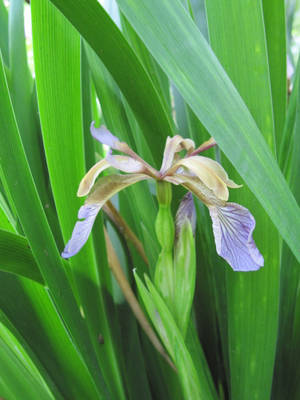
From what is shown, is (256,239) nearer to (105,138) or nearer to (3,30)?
(105,138)

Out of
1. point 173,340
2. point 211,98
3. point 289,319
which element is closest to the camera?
point 211,98

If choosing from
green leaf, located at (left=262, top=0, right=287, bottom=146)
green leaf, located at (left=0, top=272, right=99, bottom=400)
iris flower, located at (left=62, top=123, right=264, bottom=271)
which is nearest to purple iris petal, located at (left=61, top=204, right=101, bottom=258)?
iris flower, located at (left=62, top=123, right=264, bottom=271)

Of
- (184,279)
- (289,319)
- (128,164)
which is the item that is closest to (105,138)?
(128,164)

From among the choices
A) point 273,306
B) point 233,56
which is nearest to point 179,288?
point 273,306

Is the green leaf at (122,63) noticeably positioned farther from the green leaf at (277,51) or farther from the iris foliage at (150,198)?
the green leaf at (277,51)

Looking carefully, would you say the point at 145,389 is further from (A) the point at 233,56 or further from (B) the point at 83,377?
(A) the point at 233,56

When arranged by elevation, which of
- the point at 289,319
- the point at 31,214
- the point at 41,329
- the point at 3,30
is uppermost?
the point at 3,30

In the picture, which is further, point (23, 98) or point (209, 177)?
point (23, 98)
